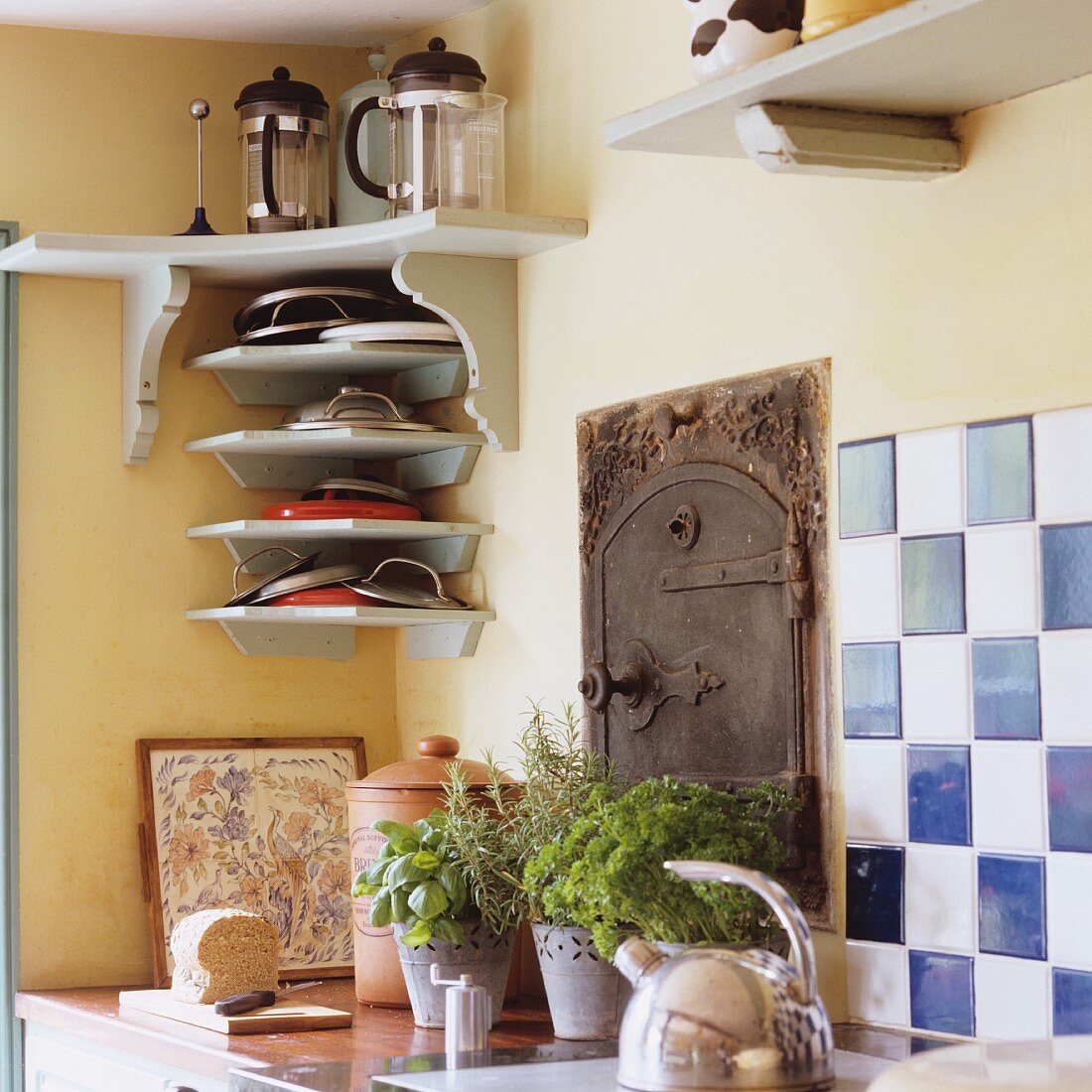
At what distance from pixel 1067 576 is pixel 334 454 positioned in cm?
143

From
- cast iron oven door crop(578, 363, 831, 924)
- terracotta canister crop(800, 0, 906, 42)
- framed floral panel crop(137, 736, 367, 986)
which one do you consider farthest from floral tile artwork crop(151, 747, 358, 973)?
terracotta canister crop(800, 0, 906, 42)

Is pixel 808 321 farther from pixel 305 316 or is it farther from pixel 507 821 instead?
pixel 305 316

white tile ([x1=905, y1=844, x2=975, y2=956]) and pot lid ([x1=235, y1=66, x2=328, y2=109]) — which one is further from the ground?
pot lid ([x1=235, y1=66, x2=328, y2=109])

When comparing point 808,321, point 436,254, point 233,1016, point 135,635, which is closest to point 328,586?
point 135,635

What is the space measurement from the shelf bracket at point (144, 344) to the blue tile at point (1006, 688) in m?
1.41

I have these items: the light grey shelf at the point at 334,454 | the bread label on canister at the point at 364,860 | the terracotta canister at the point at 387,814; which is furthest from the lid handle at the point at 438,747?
the light grey shelf at the point at 334,454

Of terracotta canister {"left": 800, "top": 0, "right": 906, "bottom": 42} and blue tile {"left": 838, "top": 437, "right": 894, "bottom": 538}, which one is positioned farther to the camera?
blue tile {"left": 838, "top": 437, "right": 894, "bottom": 538}

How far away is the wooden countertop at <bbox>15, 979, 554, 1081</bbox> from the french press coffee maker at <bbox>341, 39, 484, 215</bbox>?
113 cm

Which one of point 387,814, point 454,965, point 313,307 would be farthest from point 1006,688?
point 313,307

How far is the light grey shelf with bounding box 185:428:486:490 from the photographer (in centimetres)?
260

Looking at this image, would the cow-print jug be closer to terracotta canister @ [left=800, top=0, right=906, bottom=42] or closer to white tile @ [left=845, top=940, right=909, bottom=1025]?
terracotta canister @ [left=800, top=0, right=906, bottom=42]

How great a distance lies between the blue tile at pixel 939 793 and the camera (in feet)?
5.86

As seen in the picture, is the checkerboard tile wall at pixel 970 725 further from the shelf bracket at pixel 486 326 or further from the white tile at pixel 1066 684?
the shelf bracket at pixel 486 326

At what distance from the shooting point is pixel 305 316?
271 centimetres
